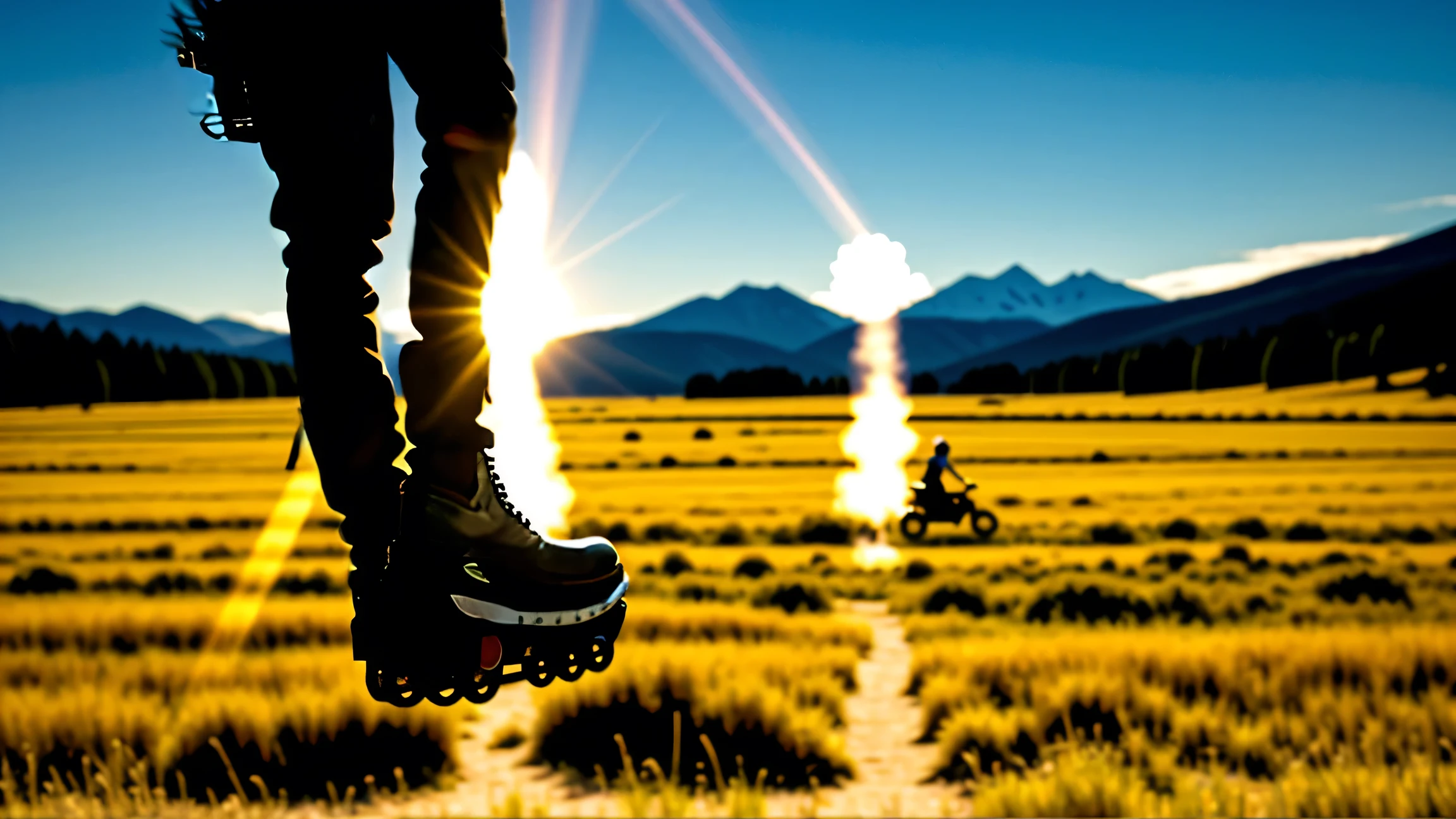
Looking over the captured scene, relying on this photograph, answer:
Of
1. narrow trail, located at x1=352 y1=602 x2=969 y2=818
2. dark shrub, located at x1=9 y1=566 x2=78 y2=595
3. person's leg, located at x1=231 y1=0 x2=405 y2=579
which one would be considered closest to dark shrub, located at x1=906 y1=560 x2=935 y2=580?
narrow trail, located at x1=352 y1=602 x2=969 y2=818

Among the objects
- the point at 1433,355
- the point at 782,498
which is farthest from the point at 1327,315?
the point at 782,498

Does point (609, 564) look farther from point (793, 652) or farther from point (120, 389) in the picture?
point (120, 389)

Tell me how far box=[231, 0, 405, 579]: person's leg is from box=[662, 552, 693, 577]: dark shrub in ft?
198

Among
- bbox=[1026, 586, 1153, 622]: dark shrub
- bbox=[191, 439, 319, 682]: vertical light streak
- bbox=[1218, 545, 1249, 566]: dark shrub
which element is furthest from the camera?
bbox=[1218, 545, 1249, 566]: dark shrub

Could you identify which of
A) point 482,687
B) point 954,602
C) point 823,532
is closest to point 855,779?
point 954,602

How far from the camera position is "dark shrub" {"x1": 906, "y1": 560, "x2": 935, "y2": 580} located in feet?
216

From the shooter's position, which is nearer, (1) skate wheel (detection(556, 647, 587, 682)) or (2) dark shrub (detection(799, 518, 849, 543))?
A: (1) skate wheel (detection(556, 647, 587, 682))

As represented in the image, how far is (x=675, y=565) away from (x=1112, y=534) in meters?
32.8

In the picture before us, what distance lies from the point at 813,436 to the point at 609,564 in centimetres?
15249

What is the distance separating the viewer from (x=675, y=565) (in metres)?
64.6

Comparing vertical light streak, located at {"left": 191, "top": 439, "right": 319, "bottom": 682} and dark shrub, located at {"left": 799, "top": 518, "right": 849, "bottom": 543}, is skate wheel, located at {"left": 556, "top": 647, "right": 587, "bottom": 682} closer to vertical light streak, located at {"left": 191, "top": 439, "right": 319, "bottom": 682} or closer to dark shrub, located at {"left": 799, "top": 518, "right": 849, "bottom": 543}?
vertical light streak, located at {"left": 191, "top": 439, "right": 319, "bottom": 682}

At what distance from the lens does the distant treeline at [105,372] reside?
341 feet

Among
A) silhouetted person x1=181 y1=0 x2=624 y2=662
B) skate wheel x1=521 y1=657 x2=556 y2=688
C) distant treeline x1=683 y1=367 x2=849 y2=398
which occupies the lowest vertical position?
skate wheel x1=521 y1=657 x2=556 y2=688

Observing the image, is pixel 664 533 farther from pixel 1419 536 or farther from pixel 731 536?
pixel 1419 536
